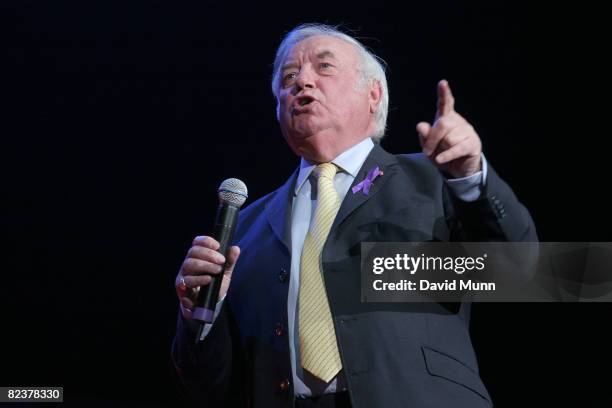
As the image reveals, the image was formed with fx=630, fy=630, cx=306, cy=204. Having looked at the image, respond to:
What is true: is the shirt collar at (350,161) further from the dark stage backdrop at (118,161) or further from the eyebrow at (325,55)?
the dark stage backdrop at (118,161)

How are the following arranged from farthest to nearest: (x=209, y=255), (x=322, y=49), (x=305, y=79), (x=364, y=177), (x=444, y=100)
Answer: (x=322, y=49) < (x=305, y=79) < (x=364, y=177) < (x=209, y=255) < (x=444, y=100)

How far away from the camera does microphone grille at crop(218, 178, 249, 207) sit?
1.62 m

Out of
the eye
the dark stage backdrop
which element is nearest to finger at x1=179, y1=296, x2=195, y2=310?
the eye

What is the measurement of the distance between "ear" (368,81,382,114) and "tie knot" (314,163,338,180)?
0.37 m

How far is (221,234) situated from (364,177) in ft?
1.63

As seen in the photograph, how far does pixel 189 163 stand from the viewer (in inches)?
132

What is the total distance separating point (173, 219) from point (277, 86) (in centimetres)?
134

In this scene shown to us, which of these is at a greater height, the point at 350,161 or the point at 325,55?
the point at 325,55

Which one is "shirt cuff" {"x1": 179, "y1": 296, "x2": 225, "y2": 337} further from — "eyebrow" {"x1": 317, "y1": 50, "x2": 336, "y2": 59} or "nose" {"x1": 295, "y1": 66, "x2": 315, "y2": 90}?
"eyebrow" {"x1": 317, "y1": 50, "x2": 336, "y2": 59}

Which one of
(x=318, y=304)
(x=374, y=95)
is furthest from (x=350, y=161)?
(x=318, y=304)

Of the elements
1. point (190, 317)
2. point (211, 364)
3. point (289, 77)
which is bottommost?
point (211, 364)

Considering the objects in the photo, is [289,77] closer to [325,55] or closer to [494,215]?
[325,55]

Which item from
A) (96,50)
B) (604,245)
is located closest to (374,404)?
(604,245)

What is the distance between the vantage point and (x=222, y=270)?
1.51m
